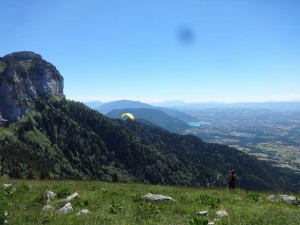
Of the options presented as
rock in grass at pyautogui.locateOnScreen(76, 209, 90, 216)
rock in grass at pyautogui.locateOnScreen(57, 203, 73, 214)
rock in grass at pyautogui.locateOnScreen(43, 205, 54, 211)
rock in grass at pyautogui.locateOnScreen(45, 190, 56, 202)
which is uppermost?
rock in grass at pyautogui.locateOnScreen(76, 209, 90, 216)

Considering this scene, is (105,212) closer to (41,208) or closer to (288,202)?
(41,208)

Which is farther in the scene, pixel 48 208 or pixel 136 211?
pixel 48 208

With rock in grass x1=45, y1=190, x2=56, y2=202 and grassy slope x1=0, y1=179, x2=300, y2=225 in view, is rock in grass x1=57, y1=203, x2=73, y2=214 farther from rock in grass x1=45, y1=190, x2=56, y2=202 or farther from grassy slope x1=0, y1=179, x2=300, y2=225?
rock in grass x1=45, y1=190, x2=56, y2=202

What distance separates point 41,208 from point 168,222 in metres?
6.87

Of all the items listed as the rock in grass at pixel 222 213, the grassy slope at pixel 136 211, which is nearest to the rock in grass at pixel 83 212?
the grassy slope at pixel 136 211

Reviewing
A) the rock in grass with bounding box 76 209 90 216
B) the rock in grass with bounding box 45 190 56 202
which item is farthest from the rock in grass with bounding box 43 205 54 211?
the rock in grass with bounding box 76 209 90 216

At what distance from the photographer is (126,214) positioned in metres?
14.9

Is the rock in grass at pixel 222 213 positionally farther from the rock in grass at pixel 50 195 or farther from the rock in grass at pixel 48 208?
the rock in grass at pixel 50 195

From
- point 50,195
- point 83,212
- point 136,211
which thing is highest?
point 83,212

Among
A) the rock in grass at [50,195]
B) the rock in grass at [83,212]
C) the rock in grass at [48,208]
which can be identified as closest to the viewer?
the rock in grass at [83,212]

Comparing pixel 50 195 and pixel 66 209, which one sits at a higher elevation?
pixel 66 209

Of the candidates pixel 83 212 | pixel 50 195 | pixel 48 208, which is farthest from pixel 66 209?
pixel 50 195

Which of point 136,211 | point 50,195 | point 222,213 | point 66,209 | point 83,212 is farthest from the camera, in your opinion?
point 50,195

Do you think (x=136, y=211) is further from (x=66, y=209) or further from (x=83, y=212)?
(x=66, y=209)
